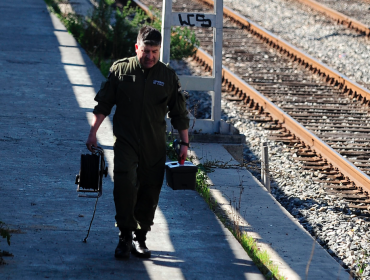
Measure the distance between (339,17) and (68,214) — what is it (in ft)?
46.5

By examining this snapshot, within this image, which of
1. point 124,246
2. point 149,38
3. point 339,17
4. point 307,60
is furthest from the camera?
point 339,17

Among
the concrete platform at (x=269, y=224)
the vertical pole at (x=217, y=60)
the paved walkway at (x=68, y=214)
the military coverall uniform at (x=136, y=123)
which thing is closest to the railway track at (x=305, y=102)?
the vertical pole at (x=217, y=60)

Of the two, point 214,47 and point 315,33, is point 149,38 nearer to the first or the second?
point 214,47

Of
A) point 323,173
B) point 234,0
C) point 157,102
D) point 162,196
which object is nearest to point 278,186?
point 323,173

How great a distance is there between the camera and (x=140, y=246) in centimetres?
512

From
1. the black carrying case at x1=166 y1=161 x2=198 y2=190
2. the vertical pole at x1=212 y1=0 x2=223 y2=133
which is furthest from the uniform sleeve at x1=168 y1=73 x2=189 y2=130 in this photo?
the vertical pole at x1=212 y1=0 x2=223 y2=133

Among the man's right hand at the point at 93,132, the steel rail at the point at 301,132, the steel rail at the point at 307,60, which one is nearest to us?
the man's right hand at the point at 93,132

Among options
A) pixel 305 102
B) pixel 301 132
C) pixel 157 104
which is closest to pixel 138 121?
pixel 157 104

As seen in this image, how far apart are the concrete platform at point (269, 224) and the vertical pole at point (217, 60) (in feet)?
3.31

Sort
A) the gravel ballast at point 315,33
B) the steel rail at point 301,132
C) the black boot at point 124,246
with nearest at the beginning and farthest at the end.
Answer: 1. the black boot at point 124,246
2. the steel rail at point 301,132
3. the gravel ballast at point 315,33

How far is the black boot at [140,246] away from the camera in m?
5.08

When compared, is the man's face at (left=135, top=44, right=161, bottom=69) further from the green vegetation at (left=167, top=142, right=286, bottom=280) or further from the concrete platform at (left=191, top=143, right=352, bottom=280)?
the concrete platform at (left=191, top=143, right=352, bottom=280)

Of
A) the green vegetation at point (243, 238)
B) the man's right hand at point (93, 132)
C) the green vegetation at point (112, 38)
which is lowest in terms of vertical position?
the green vegetation at point (243, 238)

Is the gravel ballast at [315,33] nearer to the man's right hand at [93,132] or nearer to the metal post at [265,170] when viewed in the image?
the metal post at [265,170]
